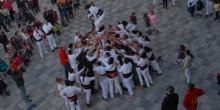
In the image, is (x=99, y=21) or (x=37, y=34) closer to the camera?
(x=99, y=21)

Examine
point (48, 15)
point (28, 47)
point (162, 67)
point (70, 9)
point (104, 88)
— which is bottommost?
point (104, 88)

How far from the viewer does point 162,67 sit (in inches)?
443

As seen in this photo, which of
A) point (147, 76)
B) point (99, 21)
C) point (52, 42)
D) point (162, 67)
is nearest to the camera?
point (147, 76)

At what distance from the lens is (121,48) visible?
10.5 metres

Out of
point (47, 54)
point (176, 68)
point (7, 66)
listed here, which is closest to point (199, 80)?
point (176, 68)

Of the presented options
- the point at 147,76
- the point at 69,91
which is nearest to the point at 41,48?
the point at 69,91

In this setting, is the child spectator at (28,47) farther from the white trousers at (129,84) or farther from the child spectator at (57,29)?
the white trousers at (129,84)

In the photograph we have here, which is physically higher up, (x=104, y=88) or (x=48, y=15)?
(x=48, y=15)

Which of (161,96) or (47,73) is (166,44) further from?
(47,73)

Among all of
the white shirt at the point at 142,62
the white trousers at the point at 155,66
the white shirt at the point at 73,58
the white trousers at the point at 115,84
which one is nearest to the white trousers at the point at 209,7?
the white trousers at the point at 155,66

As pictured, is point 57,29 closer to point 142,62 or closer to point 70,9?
point 70,9

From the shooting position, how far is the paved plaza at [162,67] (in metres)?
9.81

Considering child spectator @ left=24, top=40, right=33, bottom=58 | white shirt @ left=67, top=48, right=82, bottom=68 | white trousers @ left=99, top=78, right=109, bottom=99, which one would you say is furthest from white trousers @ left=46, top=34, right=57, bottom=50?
white trousers @ left=99, top=78, right=109, bottom=99

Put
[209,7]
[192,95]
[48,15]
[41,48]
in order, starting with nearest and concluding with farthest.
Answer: [192,95] < [41,48] < [209,7] < [48,15]
